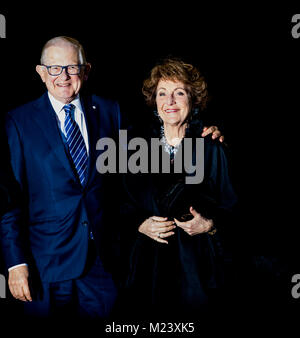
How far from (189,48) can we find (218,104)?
50cm

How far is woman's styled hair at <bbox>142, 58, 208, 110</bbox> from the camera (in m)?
2.37

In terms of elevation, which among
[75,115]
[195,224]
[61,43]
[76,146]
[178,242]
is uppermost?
[61,43]

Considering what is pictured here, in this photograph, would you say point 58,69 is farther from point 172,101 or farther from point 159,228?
point 159,228

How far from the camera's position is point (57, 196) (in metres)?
2.14

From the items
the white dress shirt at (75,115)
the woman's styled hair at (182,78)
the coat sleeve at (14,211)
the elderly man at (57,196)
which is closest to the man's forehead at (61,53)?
the elderly man at (57,196)

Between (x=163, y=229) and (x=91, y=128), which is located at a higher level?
(x=91, y=128)

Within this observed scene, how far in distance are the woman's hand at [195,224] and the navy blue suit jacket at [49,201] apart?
451 mm

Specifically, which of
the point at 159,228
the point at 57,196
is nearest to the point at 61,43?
the point at 57,196

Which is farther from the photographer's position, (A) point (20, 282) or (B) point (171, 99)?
(B) point (171, 99)

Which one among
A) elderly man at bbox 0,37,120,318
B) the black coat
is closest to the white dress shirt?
elderly man at bbox 0,37,120,318

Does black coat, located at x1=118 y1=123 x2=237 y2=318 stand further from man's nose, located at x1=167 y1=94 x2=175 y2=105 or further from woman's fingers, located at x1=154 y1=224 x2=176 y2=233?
man's nose, located at x1=167 y1=94 x2=175 y2=105

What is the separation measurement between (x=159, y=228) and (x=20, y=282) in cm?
78

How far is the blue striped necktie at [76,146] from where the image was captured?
2154 mm
